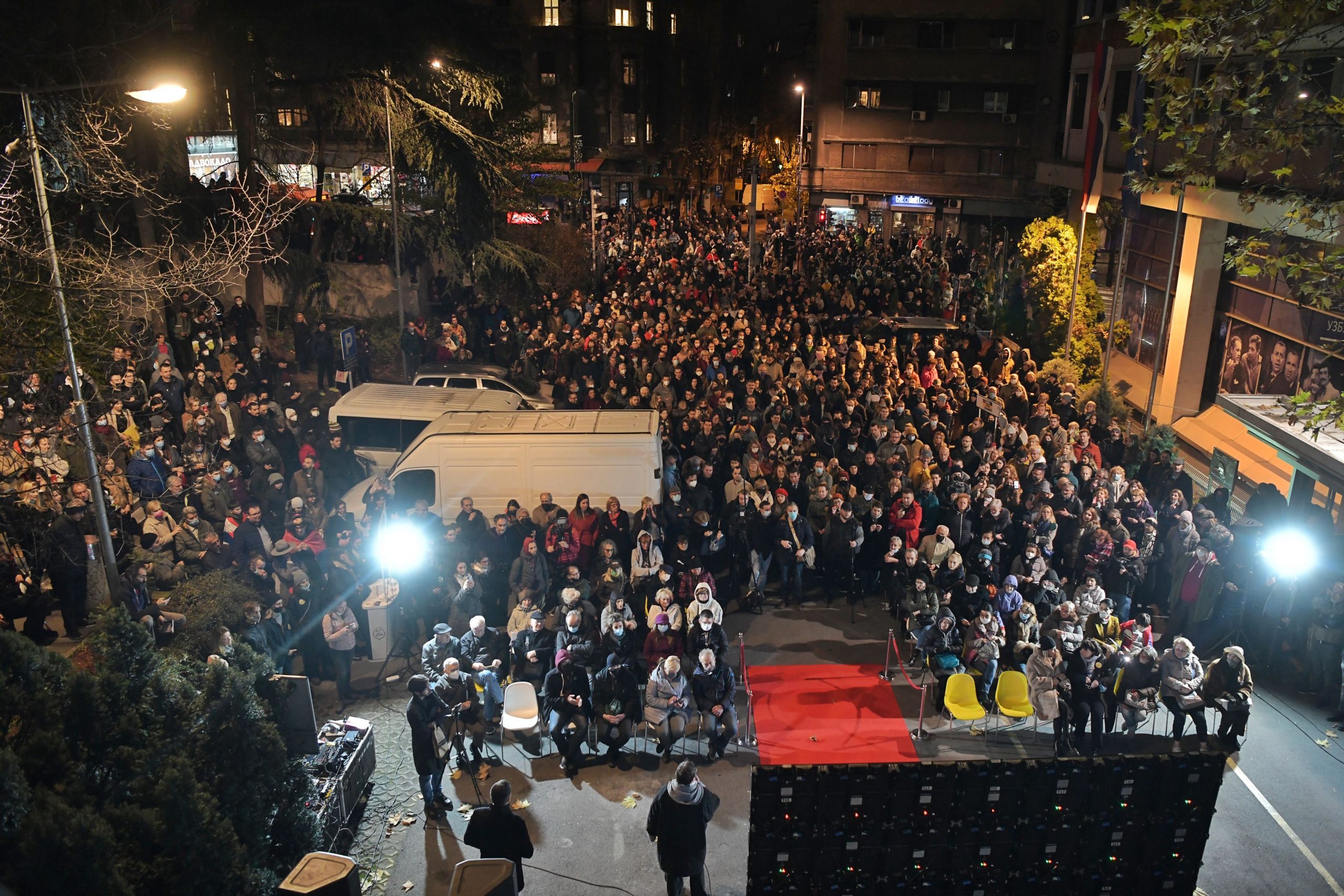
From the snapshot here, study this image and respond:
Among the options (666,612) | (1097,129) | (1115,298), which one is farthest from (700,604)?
(1097,129)

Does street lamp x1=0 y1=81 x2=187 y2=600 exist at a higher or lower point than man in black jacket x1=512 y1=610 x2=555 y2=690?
higher

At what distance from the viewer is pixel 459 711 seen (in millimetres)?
Answer: 9891

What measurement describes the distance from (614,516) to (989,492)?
4.94 metres

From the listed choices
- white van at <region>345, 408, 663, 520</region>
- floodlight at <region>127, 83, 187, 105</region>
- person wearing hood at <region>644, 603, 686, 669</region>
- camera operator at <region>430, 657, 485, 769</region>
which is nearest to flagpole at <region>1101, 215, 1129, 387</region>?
white van at <region>345, 408, 663, 520</region>

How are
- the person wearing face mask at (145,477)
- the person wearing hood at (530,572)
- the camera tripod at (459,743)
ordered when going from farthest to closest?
1. the person wearing face mask at (145,477)
2. the person wearing hood at (530,572)
3. the camera tripod at (459,743)

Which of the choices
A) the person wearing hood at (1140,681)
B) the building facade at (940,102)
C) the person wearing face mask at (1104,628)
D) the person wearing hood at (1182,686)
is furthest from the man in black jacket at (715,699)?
the building facade at (940,102)

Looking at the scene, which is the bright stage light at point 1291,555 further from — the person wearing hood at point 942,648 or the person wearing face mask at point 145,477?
the person wearing face mask at point 145,477

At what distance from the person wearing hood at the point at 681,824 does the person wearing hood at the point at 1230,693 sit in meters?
5.66

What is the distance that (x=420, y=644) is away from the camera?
12367mm

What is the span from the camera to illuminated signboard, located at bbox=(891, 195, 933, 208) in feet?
149

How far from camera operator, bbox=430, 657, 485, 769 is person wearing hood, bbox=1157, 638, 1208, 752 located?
7016 millimetres

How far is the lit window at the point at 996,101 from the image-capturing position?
43.7 metres

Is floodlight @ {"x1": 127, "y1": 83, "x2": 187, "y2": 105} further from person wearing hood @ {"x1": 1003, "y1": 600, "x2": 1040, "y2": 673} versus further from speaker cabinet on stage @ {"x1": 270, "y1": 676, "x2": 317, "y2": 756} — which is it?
person wearing hood @ {"x1": 1003, "y1": 600, "x2": 1040, "y2": 673}

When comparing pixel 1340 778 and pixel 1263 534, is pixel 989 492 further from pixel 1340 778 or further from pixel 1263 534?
pixel 1340 778
